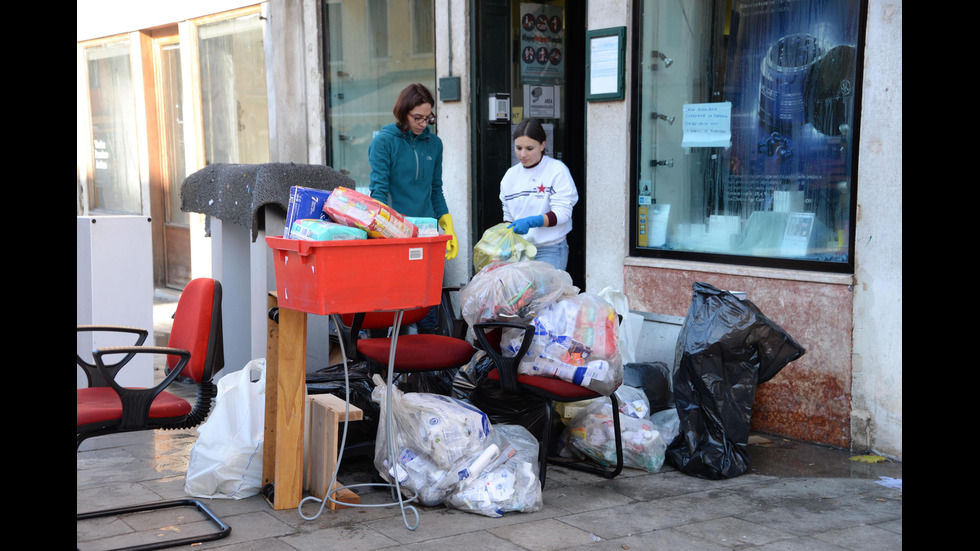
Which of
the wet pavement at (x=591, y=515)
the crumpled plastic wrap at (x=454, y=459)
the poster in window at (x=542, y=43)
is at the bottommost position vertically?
the wet pavement at (x=591, y=515)

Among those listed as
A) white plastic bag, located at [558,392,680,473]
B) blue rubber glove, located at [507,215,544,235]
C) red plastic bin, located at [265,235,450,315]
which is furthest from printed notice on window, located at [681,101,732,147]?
red plastic bin, located at [265,235,450,315]

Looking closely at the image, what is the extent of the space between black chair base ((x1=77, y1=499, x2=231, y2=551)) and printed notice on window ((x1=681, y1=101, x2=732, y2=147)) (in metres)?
3.54

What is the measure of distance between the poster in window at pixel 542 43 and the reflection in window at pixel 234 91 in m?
3.80

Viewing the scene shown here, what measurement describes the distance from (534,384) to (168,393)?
5.31ft

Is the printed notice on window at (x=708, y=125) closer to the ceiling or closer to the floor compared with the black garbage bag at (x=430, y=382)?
closer to the ceiling

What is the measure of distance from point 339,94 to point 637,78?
3.58m

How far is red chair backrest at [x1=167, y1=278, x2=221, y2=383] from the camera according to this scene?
155 inches

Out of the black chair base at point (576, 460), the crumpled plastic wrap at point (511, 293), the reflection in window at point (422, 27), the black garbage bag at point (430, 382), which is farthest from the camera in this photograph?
the reflection in window at point (422, 27)

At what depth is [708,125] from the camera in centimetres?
570

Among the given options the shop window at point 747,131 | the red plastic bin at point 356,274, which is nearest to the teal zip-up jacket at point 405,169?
the shop window at point 747,131

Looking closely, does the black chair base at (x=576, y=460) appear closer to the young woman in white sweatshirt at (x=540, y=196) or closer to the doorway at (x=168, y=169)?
the young woman in white sweatshirt at (x=540, y=196)

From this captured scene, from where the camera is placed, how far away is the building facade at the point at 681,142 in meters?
4.87

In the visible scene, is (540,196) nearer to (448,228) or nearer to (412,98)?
(448,228)

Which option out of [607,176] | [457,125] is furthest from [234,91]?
[607,176]
